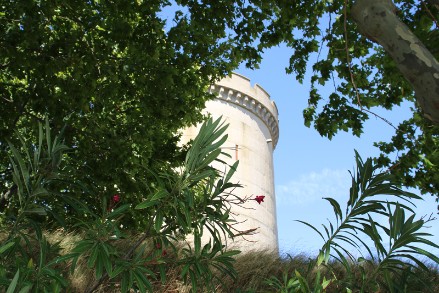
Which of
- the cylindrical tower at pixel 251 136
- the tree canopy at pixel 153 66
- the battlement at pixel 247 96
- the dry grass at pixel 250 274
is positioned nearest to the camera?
the dry grass at pixel 250 274

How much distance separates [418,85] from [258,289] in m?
3.85

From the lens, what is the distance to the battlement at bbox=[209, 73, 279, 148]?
3150cm

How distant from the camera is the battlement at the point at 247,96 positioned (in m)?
31.5

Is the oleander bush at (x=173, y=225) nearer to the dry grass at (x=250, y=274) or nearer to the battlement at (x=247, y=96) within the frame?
the dry grass at (x=250, y=274)

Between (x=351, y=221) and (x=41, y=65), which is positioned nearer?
(x=351, y=221)

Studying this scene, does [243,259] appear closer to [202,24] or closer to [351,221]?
[351,221]

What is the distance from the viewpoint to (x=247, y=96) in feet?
104

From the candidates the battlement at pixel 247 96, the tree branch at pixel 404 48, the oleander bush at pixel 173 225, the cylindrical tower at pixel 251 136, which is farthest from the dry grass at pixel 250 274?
the battlement at pixel 247 96

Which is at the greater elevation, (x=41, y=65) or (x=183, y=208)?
(x=41, y=65)

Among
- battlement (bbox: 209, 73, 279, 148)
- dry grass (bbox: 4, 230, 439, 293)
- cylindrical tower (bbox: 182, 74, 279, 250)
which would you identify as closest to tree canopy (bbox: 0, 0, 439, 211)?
dry grass (bbox: 4, 230, 439, 293)

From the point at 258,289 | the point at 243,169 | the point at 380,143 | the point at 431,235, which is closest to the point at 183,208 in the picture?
the point at 431,235

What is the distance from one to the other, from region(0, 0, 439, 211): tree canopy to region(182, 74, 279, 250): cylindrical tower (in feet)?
51.1

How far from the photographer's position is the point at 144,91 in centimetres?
1203

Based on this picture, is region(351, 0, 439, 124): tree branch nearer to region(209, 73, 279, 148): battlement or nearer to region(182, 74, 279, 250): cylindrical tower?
region(182, 74, 279, 250): cylindrical tower
